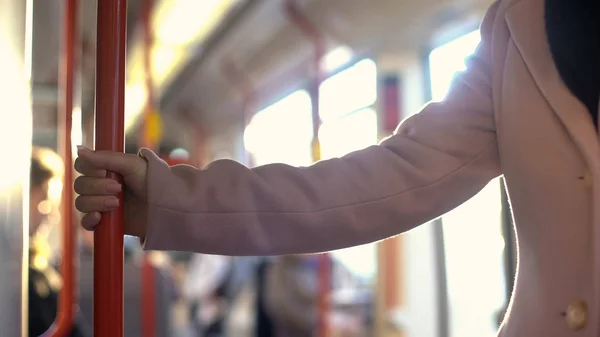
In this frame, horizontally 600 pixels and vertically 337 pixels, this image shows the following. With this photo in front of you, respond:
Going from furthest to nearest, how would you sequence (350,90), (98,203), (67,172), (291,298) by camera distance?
(350,90), (291,298), (67,172), (98,203)

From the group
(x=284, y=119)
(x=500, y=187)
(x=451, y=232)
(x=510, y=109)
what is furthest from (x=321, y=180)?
(x=284, y=119)

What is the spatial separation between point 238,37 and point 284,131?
142cm

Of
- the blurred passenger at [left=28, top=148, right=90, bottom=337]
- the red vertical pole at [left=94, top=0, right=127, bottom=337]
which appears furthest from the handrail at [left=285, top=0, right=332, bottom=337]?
the red vertical pole at [left=94, top=0, right=127, bottom=337]

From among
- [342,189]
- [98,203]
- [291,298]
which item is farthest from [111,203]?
[291,298]

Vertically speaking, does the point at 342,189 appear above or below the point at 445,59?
below

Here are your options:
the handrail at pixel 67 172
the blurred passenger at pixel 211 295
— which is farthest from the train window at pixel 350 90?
the handrail at pixel 67 172

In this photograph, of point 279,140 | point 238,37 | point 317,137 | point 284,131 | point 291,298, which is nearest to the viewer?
point 317,137

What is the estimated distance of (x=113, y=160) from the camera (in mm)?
592

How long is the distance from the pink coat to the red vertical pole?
0.04m

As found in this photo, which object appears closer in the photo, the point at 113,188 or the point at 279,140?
the point at 113,188

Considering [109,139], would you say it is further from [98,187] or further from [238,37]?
[238,37]

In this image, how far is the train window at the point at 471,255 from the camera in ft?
8.45

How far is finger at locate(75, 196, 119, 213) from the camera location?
590mm

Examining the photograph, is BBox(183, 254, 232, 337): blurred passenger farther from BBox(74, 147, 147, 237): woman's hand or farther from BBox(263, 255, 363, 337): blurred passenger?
BBox(74, 147, 147, 237): woman's hand
